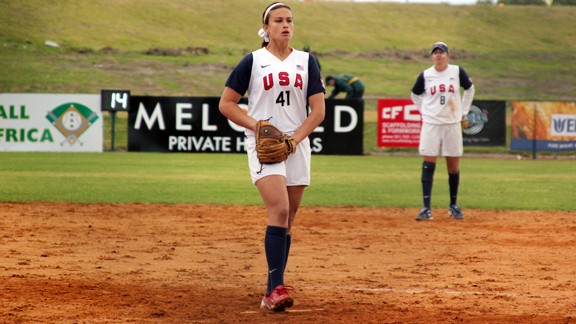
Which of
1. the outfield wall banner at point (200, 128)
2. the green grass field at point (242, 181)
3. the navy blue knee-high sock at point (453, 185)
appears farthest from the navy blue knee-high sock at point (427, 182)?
the outfield wall banner at point (200, 128)

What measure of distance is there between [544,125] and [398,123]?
4517 mm

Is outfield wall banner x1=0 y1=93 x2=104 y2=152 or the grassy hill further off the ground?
the grassy hill

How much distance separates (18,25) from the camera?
58.2 metres

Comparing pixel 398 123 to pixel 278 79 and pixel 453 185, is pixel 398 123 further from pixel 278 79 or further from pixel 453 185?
pixel 278 79

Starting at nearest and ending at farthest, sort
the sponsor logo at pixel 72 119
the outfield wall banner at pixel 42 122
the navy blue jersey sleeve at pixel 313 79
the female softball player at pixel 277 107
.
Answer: the female softball player at pixel 277 107 < the navy blue jersey sleeve at pixel 313 79 < the outfield wall banner at pixel 42 122 < the sponsor logo at pixel 72 119

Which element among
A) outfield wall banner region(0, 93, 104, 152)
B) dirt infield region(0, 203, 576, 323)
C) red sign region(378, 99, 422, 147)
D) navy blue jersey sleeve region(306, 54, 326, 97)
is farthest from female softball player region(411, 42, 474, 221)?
outfield wall banner region(0, 93, 104, 152)

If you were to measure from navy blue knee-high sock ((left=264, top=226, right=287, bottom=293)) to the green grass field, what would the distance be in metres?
8.15

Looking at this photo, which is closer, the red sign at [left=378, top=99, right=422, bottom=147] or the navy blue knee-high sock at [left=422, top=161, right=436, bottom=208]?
the navy blue knee-high sock at [left=422, top=161, right=436, bottom=208]

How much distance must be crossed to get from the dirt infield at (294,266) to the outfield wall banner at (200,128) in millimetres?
12954

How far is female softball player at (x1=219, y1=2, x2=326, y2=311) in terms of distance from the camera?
6.74m

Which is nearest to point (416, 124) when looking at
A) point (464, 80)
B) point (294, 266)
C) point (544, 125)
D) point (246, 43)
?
point (544, 125)

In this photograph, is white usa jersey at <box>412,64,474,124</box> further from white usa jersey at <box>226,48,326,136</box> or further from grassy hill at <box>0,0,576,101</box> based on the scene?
grassy hill at <box>0,0,576,101</box>

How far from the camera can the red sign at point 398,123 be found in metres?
27.7

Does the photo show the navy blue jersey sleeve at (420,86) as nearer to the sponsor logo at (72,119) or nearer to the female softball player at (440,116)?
the female softball player at (440,116)
